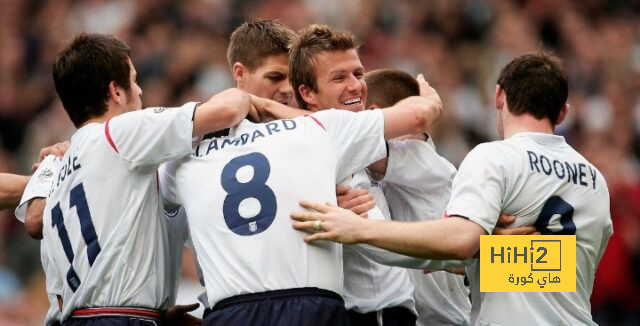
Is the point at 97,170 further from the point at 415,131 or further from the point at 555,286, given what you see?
the point at 555,286

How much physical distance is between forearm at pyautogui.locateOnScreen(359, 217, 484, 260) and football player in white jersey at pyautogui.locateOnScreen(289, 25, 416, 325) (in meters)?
0.41

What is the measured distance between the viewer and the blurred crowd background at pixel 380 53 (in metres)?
13.5

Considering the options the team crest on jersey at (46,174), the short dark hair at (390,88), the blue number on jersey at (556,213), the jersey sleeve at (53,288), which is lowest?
the jersey sleeve at (53,288)

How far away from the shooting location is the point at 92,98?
21.6 ft

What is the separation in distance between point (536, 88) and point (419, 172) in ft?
2.56

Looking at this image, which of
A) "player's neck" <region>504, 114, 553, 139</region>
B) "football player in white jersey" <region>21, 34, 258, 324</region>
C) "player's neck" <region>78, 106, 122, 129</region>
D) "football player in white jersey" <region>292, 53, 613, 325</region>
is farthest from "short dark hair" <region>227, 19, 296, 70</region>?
"player's neck" <region>504, 114, 553, 139</region>

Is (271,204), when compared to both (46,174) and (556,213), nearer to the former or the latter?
(556,213)

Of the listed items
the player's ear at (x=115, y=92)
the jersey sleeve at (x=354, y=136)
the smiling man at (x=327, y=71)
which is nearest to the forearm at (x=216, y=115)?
the jersey sleeve at (x=354, y=136)

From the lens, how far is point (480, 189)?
6055 mm

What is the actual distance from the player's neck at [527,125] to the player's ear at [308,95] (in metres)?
1.12

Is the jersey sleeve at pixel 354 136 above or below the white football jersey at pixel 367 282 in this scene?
above

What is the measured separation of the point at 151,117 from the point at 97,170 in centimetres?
40

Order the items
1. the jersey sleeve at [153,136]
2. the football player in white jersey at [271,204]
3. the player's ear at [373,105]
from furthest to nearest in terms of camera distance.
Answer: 1. the player's ear at [373,105]
2. the jersey sleeve at [153,136]
3. the football player in white jersey at [271,204]

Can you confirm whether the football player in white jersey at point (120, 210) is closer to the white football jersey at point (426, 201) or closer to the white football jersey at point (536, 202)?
the white football jersey at point (426, 201)
